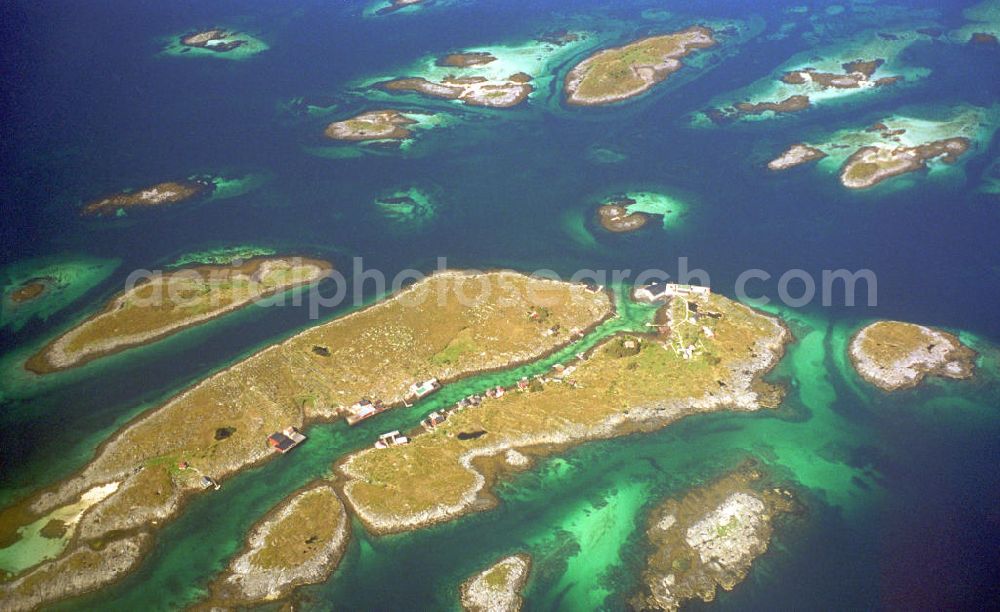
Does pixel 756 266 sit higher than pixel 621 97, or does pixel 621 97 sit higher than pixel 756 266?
pixel 621 97

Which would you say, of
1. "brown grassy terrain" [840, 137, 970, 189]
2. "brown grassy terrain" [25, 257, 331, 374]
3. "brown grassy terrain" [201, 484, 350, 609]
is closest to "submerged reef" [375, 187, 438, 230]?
"brown grassy terrain" [25, 257, 331, 374]

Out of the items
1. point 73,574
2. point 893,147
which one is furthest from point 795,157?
point 73,574

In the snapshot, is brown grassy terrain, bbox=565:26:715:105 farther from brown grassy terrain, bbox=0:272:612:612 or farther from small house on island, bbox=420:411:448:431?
small house on island, bbox=420:411:448:431

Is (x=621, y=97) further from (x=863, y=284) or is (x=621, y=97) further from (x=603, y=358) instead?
(x=603, y=358)

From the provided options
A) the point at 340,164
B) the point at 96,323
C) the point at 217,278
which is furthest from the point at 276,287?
the point at 340,164

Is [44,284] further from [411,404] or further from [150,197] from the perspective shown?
[411,404]

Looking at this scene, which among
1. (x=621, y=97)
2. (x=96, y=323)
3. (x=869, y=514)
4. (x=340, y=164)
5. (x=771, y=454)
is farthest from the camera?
(x=621, y=97)

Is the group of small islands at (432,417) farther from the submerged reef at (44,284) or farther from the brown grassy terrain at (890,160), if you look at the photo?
the brown grassy terrain at (890,160)
